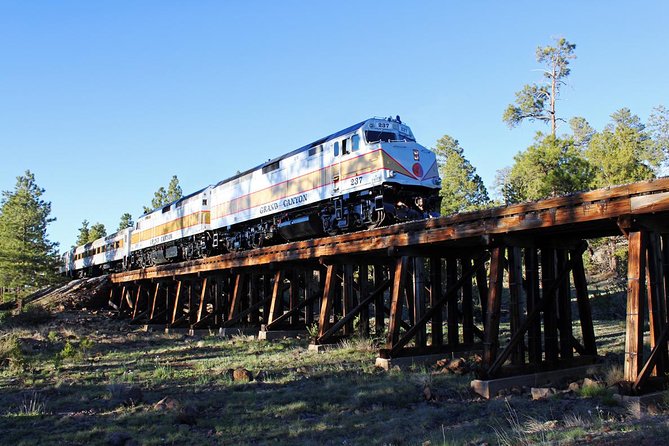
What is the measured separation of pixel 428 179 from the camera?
17.7 m

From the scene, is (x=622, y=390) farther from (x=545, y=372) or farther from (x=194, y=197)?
(x=194, y=197)

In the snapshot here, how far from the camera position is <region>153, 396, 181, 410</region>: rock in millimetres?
10305

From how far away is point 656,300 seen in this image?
352 inches

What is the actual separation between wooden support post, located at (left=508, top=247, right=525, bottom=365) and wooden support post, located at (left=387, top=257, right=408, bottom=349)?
110 inches

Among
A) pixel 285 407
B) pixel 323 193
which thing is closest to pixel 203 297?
pixel 323 193

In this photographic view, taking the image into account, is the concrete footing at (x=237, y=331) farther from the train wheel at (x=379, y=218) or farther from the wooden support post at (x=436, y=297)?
the wooden support post at (x=436, y=297)

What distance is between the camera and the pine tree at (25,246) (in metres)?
44.7

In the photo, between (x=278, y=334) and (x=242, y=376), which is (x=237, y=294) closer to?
(x=278, y=334)

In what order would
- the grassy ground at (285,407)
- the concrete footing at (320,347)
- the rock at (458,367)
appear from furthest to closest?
the concrete footing at (320,347) < the rock at (458,367) < the grassy ground at (285,407)

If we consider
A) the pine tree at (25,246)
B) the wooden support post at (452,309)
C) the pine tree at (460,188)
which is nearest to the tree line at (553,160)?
the pine tree at (460,188)

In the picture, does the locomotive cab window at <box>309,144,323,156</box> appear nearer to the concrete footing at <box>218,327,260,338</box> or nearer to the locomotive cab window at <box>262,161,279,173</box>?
the locomotive cab window at <box>262,161,279,173</box>

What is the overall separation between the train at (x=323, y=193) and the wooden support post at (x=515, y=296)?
5.56 meters

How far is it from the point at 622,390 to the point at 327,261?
9531 mm

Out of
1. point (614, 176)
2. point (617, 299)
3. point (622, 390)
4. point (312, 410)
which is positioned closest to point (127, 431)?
point (312, 410)
